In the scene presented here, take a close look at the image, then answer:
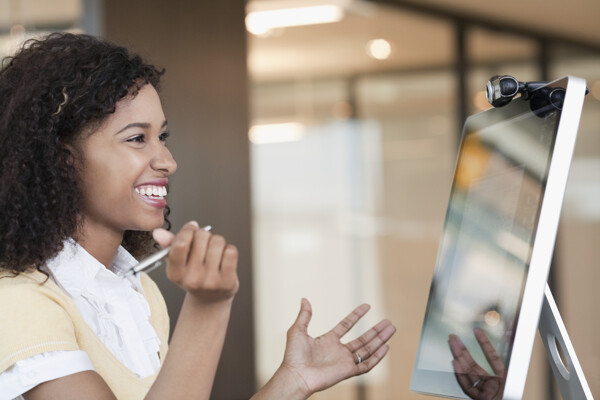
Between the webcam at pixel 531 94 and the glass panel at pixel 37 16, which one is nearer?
the webcam at pixel 531 94

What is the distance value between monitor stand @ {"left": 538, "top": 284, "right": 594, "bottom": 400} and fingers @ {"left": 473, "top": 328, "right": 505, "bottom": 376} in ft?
0.35

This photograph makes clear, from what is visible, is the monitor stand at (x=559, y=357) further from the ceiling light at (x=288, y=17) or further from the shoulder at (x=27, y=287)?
the ceiling light at (x=288, y=17)

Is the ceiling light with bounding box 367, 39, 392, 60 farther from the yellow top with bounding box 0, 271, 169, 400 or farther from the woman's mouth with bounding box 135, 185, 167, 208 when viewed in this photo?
the yellow top with bounding box 0, 271, 169, 400

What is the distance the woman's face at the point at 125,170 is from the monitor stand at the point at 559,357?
689mm

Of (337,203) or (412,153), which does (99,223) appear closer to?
(337,203)

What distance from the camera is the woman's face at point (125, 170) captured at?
4.79 feet

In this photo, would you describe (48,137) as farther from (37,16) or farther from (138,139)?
(37,16)

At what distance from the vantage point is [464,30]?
5289 millimetres

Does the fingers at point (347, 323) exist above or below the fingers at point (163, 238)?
below

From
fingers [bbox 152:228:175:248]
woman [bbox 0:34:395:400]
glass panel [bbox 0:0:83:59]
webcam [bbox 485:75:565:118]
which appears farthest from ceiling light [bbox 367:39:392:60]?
fingers [bbox 152:228:175:248]

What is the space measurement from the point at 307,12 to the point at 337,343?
3.49 metres

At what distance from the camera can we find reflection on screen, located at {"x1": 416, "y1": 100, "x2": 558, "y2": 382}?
3.59ft

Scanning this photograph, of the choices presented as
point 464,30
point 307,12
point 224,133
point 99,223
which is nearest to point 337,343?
point 99,223

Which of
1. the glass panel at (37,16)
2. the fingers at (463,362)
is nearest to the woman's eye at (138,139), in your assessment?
the fingers at (463,362)
